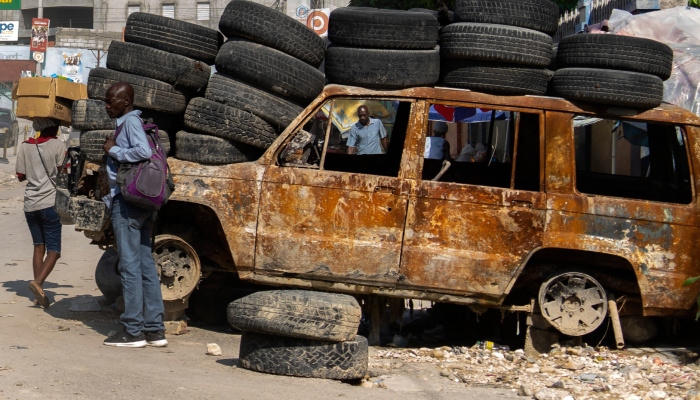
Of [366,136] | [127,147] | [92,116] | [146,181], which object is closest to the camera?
[146,181]

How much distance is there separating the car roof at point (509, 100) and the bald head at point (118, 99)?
132 centimetres

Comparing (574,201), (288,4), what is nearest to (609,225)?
(574,201)

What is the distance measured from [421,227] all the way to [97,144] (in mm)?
2409

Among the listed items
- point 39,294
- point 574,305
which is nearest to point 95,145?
point 39,294

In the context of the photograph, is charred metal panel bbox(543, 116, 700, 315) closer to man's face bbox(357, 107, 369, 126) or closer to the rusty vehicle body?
the rusty vehicle body

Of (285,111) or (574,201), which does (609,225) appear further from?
(285,111)

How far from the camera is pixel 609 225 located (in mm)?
6098

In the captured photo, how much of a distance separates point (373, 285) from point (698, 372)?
7.47 ft

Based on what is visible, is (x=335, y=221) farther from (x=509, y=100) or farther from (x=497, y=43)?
(x=497, y=43)

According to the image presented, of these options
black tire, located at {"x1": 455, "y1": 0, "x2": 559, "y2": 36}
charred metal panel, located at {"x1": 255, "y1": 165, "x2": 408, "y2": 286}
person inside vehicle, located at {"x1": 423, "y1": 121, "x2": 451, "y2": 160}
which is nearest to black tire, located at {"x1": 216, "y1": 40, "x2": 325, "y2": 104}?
charred metal panel, located at {"x1": 255, "y1": 165, "x2": 408, "y2": 286}

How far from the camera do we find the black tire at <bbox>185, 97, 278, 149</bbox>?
6090 millimetres

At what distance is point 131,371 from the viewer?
16.1 ft

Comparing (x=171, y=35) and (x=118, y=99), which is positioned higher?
(x=171, y=35)

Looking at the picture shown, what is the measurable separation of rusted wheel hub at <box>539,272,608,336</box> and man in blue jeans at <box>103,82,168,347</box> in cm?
275
